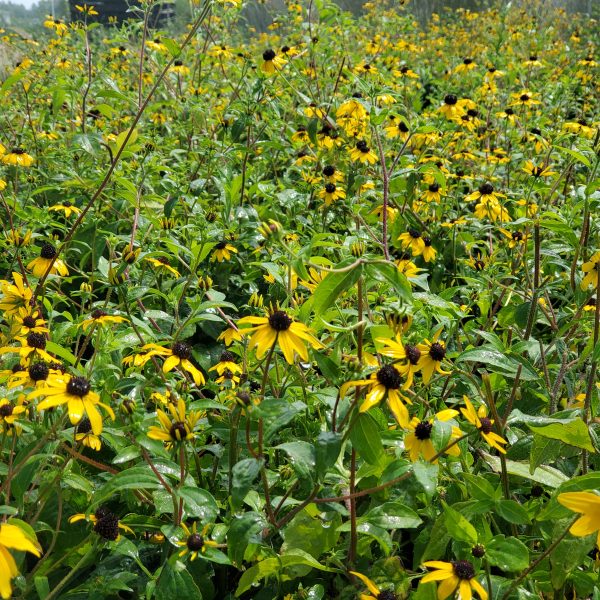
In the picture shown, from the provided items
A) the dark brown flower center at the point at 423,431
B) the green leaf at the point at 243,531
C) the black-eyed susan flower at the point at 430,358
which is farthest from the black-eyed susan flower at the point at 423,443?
the green leaf at the point at 243,531

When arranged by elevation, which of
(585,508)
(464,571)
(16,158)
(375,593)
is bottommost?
(375,593)

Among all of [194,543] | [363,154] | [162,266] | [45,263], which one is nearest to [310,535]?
[194,543]

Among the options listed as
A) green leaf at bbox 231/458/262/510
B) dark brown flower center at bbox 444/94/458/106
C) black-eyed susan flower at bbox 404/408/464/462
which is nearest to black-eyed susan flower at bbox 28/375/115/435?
green leaf at bbox 231/458/262/510

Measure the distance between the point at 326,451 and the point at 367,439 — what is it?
0.08m

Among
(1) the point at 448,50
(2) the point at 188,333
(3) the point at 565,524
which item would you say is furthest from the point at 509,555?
(1) the point at 448,50

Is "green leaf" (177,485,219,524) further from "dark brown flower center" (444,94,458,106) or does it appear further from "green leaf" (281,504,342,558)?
"dark brown flower center" (444,94,458,106)

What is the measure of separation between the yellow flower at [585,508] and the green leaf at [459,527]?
257mm

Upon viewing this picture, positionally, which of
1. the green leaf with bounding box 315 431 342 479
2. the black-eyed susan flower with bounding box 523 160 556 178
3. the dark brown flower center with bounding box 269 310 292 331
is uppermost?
the black-eyed susan flower with bounding box 523 160 556 178

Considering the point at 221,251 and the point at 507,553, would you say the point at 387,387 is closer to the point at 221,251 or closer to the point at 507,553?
the point at 507,553

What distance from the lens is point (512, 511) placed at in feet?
3.84

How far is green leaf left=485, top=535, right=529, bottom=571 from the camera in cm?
109

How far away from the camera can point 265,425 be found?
1.18 m

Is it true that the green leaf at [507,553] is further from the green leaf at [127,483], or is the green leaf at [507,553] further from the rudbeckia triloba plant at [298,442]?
the green leaf at [127,483]

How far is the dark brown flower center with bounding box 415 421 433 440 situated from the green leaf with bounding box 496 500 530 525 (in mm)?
179
